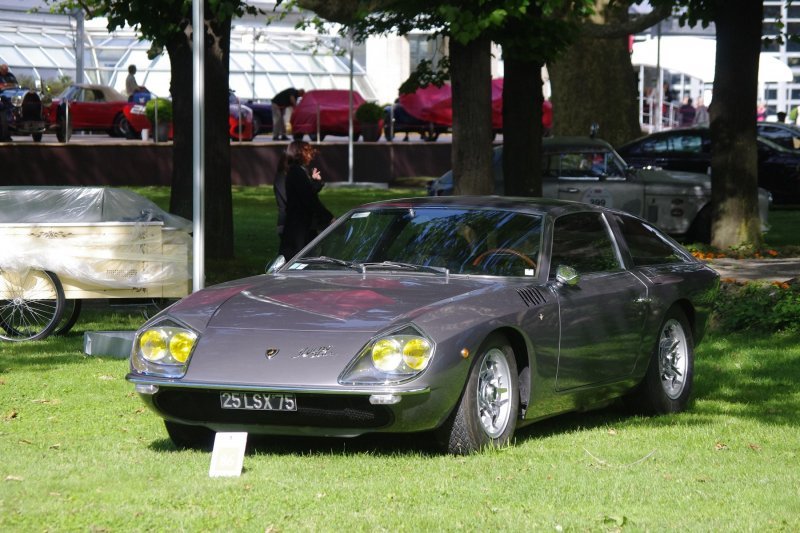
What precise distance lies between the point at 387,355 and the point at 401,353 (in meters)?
0.07

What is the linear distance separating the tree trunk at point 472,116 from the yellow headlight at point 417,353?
8396 mm

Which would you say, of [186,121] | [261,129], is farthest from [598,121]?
[186,121]

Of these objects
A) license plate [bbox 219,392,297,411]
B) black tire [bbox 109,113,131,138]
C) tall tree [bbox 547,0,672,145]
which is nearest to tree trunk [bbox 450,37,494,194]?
license plate [bbox 219,392,297,411]

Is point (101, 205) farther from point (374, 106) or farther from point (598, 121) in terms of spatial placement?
point (374, 106)

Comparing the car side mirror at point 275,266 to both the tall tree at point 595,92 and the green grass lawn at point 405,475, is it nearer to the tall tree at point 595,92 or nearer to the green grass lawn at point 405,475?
the green grass lawn at point 405,475

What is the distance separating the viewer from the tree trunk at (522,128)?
1703 cm

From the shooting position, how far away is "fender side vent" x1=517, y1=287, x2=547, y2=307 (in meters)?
7.73

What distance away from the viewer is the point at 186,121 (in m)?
16.8

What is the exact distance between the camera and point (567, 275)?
316 inches

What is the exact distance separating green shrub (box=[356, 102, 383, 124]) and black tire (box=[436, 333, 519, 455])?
2794cm

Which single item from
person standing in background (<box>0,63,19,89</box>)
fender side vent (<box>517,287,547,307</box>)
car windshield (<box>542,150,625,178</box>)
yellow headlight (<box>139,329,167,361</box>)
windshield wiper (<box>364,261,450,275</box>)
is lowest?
yellow headlight (<box>139,329,167,361</box>)

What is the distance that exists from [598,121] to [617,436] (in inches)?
894

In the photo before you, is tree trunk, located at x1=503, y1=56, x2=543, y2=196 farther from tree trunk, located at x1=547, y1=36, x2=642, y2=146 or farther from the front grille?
tree trunk, located at x1=547, y1=36, x2=642, y2=146

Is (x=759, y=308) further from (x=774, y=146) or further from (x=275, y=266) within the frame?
(x=774, y=146)
